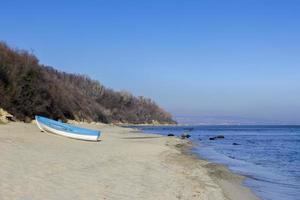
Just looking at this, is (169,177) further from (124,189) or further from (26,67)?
(26,67)

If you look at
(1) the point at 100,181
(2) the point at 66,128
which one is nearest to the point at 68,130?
(2) the point at 66,128

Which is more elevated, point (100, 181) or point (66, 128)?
point (66, 128)

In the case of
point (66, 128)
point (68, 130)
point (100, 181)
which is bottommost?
point (100, 181)

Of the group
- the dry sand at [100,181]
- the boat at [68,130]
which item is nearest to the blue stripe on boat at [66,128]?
the boat at [68,130]

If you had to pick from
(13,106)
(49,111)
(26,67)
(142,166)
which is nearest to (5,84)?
(13,106)

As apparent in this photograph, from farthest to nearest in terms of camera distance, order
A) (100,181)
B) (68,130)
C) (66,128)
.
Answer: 1. (68,130)
2. (66,128)
3. (100,181)

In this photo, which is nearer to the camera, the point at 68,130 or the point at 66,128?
the point at 66,128

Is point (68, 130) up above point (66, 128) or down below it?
below

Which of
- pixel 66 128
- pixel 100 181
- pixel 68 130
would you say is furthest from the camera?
pixel 68 130

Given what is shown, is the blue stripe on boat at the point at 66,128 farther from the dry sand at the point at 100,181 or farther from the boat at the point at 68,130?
the dry sand at the point at 100,181

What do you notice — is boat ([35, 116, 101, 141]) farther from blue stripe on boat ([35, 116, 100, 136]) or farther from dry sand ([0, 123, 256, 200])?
dry sand ([0, 123, 256, 200])

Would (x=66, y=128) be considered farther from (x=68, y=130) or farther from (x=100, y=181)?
(x=100, y=181)

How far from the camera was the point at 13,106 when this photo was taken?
53.6m

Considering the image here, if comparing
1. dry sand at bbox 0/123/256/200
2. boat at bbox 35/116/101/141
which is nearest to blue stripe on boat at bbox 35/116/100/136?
boat at bbox 35/116/101/141
